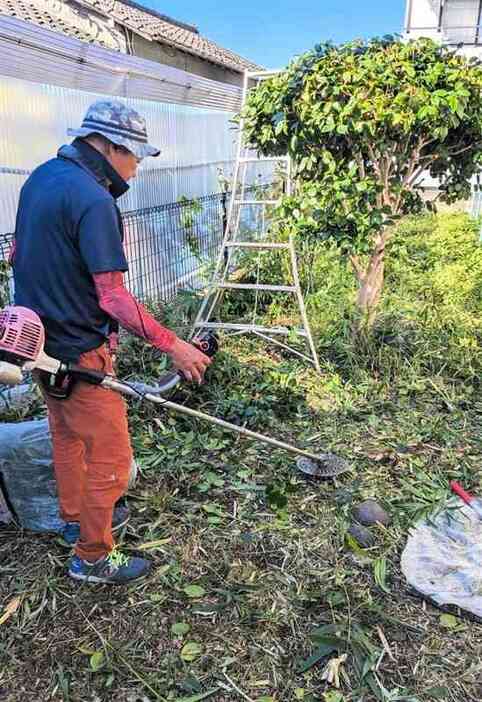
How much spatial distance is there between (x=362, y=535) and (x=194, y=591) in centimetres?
82

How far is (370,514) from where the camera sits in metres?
2.69

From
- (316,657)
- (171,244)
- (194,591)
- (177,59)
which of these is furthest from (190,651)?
(177,59)

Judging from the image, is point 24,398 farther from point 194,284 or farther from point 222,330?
point 194,284

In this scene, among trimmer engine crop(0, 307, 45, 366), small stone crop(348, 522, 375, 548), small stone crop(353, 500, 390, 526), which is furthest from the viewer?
small stone crop(353, 500, 390, 526)

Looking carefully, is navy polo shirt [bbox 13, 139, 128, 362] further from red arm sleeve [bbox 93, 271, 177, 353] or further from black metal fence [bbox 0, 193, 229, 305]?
black metal fence [bbox 0, 193, 229, 305]

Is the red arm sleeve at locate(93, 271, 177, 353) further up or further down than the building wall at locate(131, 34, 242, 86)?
further down

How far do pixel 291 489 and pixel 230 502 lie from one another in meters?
0.33

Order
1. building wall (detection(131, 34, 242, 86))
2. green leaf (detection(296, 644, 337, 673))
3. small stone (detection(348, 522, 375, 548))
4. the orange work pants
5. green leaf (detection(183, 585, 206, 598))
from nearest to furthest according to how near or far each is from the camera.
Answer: green leaf (detection(296, 644, 337, 673)) → the orange work pants → green leaf (detection(183, 585, 206, 598)) → small stone (detection(348, 522, 375, 548)) → building wall (detection(131, 34, 242, 86))

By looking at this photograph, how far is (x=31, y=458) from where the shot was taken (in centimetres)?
261

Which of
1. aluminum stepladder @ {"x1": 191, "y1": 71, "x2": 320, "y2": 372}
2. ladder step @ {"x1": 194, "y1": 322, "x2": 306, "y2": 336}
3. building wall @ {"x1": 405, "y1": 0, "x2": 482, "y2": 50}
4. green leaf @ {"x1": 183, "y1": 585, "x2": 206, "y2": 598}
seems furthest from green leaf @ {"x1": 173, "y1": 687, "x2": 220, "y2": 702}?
building wall @ {"x1": 405, "y1": 0, "x2": 482, "y2": 50}

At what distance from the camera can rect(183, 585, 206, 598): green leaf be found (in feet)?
7.47

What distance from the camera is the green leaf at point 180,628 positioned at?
211 centimetres

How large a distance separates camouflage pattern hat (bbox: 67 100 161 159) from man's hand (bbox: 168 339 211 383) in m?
0.77

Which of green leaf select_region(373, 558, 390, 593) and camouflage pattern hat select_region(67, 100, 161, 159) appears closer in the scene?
camouflage pattern hat select_region(67, 100, 161, 159)
